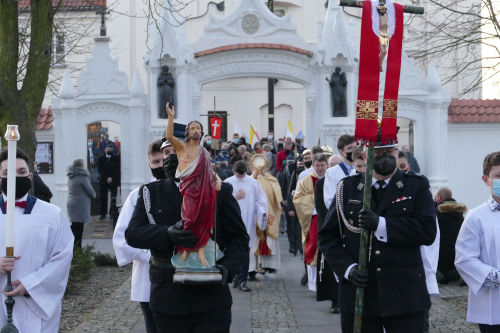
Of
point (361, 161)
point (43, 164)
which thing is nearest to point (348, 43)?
point (43, 164)

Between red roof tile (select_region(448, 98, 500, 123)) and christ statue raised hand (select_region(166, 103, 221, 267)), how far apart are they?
55.9 feet

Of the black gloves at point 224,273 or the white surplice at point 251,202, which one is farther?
the white surplice at point 251,202

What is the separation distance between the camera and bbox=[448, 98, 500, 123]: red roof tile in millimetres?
20953

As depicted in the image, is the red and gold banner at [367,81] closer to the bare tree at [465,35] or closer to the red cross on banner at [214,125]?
the red cross on banner at [214,125]

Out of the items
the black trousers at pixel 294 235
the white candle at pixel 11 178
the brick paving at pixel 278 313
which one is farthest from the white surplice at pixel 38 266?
the black trousers at pixel 294 235

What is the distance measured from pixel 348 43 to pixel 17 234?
58.3 feet

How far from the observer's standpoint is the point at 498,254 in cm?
559

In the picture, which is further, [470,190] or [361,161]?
[470,190]

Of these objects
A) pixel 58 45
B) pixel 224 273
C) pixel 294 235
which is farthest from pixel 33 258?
pixel 58 45

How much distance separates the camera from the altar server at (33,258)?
18.2 ft

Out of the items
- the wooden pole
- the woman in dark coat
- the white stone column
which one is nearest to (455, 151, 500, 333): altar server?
the wooden pole

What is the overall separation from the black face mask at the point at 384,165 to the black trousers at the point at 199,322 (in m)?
1.23

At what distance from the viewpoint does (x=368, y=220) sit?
500cm

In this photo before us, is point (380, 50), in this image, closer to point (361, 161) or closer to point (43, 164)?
point (361, 161)
